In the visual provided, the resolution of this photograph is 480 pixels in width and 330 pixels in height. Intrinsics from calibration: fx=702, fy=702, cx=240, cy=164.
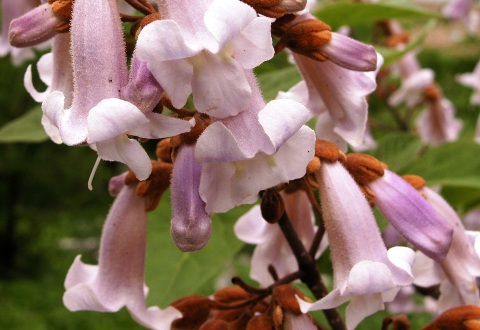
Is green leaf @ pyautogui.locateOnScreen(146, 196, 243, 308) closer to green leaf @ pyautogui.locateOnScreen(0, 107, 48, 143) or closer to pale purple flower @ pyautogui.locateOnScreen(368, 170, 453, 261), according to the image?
green leaf @ pyautogui.locateOnScreen(0, 107, 48, 143)

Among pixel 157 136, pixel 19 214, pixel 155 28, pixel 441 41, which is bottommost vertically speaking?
pixel 441 41

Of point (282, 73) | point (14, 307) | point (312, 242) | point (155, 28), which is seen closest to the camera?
point (155, 28)

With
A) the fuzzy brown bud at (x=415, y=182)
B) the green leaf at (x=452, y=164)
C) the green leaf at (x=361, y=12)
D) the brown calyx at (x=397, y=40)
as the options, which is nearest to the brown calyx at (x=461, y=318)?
the fuzzy brown bud at (x=415, y=182)

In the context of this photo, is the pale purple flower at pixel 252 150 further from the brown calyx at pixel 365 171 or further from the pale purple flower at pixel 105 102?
the brown calyx at pixel 365 171

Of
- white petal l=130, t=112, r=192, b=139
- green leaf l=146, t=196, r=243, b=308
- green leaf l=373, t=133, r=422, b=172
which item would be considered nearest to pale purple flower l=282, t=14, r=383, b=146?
white petal l=130, t=112, r=192, b=139

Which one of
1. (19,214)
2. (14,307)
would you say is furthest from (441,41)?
(14,307)

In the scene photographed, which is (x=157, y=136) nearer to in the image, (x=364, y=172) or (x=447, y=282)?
(x=364, y=172)

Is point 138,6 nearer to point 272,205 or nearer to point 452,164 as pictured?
point 272,205
